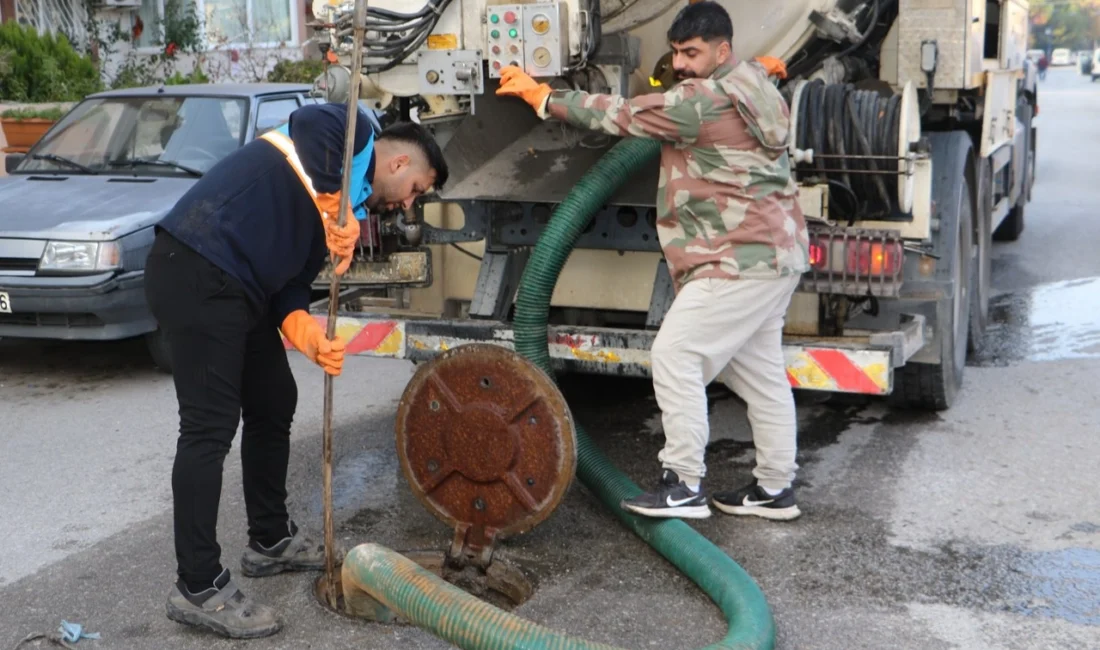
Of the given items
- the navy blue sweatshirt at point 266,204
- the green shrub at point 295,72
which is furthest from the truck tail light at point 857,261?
the green shrub at point 295,72

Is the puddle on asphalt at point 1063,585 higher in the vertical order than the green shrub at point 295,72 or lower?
lower

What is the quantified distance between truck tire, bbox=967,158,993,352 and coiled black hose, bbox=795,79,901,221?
1.91 meters

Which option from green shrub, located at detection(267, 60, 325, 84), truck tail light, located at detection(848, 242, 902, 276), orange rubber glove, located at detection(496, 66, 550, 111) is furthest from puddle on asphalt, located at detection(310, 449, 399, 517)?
green shrub, located at detection(267, 60, 325, 84)

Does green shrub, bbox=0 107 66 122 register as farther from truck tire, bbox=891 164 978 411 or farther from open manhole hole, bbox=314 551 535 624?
open manhole hole, bbox=314 551 535 624

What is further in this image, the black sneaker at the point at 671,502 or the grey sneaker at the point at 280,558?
the black sneaker at the point at 671,502

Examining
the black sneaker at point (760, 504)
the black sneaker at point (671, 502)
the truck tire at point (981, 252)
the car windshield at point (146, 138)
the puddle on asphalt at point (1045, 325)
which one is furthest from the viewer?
the car windshield at point (146, 138)

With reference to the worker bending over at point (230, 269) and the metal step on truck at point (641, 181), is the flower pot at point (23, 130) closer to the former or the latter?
the metal step on truck at point (641, 181)

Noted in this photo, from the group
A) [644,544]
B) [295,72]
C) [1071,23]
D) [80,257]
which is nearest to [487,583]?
[644,544]

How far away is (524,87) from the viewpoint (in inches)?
177

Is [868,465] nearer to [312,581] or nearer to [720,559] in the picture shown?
[720,559]

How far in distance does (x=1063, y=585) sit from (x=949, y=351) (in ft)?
6.38

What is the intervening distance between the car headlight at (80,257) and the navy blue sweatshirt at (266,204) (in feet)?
10.6

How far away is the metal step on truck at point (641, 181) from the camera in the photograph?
4.86 m

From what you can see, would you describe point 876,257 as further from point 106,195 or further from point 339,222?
point 106,195
